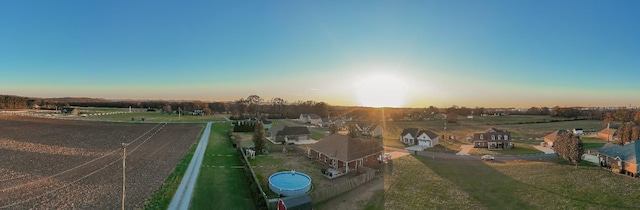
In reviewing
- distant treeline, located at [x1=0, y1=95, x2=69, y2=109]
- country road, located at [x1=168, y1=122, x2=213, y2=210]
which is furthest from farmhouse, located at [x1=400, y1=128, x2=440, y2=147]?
distant treeline, located at [x1=0, y1=95, x2=69, y2=109]

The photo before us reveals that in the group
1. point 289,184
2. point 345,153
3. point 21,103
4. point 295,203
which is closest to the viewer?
point 295,203

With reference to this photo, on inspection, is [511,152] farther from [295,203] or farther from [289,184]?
[295,203]

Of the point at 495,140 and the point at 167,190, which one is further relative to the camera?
the point at 495,140

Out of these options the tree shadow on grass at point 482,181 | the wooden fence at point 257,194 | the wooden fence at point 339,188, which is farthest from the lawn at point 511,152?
the wooden fence at point 257,194

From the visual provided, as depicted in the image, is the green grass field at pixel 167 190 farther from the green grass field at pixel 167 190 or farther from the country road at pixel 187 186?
the country road at pixel 187 186

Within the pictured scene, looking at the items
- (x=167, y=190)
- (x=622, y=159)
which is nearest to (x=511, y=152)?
(x=622, y=159)

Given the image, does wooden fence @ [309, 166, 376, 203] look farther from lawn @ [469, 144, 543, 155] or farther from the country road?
lawn @ [469, 144, 543, 155]
